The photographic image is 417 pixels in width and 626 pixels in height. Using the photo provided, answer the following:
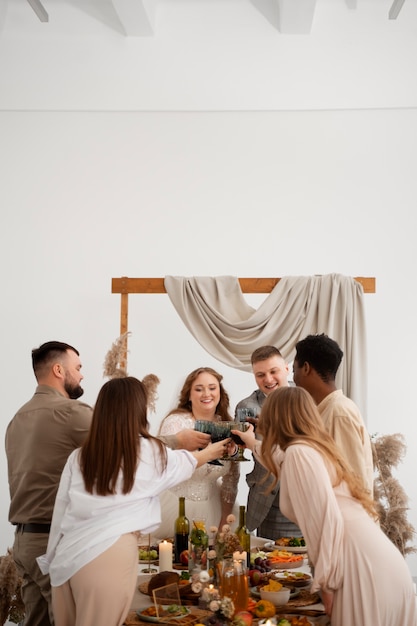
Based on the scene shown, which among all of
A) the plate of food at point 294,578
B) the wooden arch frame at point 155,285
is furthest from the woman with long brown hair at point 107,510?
the wooden arch frame at point 155,285

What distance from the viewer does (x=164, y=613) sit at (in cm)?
270

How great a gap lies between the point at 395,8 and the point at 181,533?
16.0 feet

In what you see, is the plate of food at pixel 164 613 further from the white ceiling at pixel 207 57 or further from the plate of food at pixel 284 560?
the white ceiling at pixel 207 57

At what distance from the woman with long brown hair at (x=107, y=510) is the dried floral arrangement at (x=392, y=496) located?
9.72ft

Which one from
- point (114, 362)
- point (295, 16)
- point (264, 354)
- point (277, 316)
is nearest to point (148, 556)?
point (264, 354)

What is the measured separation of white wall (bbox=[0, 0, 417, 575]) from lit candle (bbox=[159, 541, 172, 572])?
3.72m

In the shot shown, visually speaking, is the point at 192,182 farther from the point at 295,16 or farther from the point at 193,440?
the point at 193,440

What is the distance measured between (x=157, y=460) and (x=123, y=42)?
5.42m

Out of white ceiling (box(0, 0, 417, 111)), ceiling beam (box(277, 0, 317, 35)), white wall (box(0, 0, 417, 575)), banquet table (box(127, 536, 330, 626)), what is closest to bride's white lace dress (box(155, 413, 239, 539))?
banquet table (box(127, 536, 330, 626))

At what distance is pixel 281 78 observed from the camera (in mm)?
7172

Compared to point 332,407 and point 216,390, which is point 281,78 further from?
point 332,407

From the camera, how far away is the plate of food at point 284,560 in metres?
3.35

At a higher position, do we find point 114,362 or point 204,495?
point 114,362

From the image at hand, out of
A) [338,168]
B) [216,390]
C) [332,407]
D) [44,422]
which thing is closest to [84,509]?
[44,422]
